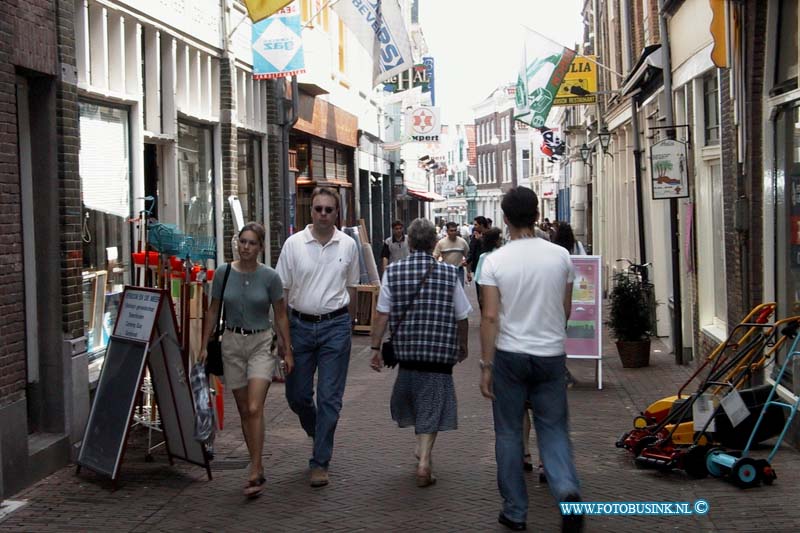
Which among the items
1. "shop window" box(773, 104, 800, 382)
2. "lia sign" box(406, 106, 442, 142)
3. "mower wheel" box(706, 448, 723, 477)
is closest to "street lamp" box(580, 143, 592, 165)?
"lia sign" box(406, 106, 442, 142)

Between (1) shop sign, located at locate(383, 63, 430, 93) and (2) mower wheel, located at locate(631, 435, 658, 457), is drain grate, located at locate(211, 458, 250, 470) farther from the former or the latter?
(1) shop sign, located at locate(383, 63, 430, 93)

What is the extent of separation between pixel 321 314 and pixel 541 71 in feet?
45.1

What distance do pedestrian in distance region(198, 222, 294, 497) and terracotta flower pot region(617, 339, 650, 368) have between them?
6.83 m

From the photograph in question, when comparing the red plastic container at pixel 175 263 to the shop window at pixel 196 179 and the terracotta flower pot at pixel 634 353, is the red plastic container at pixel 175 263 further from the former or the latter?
the terracotta flower pot at pixel 634 353

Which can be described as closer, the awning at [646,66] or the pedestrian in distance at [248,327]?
the pedestrian in distance at [248,327]

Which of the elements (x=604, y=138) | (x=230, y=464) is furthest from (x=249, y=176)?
(x=604, y=138)

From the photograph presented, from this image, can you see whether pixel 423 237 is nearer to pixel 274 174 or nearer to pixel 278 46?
pixel 278 46

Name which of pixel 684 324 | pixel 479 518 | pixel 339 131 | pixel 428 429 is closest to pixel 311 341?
pixel 428 429

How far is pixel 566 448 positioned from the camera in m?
6.22

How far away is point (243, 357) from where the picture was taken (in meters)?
7.62

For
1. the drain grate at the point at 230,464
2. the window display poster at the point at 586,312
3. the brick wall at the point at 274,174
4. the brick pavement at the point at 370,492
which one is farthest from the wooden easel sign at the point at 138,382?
the brick wall at the point at 274,174

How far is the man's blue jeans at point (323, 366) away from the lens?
7715mm

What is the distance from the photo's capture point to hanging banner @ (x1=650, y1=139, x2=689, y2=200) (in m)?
13.0

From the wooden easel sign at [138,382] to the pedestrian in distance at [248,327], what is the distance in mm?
545
